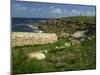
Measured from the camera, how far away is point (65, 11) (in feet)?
8.94

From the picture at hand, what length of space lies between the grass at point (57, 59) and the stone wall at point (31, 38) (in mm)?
44

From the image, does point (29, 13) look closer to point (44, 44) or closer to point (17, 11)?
point (17, 11)

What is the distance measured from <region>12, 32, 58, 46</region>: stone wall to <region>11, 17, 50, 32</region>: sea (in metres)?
0.04

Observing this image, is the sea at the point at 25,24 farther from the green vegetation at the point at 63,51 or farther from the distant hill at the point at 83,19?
the distant hill at the point at 83,19

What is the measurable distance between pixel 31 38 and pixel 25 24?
0.55ft

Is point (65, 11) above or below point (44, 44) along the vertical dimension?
above

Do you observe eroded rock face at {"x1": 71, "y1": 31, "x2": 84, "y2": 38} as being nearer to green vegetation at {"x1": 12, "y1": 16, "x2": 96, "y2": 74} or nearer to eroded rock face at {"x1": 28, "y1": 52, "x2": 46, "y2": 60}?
green vegetation at {"x1": 12, "y1": 16, "x2": 96, "y2": 74}

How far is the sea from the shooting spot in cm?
250

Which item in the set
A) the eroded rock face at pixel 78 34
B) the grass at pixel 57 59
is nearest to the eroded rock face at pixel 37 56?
the grass at pixel 57 59

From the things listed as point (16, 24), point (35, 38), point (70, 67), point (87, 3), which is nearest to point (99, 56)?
point (70, 67)

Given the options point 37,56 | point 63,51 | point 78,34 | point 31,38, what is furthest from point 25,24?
point 78,34

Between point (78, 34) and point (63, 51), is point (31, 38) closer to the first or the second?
point (63, 51)

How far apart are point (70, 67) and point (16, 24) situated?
0.80 metres

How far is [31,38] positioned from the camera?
8.44 ft
